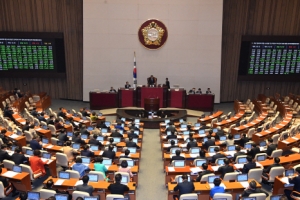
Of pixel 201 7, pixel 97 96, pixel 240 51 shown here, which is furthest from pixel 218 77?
pixel 97 96

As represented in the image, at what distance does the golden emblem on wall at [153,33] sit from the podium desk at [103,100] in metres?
4.49

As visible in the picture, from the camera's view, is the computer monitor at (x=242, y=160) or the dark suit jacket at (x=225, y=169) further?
the computer monitor at (x=242, y=160)

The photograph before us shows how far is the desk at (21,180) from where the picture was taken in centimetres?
850

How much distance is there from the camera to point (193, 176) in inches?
360

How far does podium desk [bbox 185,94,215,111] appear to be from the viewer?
2047cm

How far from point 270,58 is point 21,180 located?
18.1 meters

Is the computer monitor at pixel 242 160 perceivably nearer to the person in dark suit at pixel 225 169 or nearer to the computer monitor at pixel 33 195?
the person in dark suit at pixel 225 169

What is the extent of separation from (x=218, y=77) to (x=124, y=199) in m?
16.3

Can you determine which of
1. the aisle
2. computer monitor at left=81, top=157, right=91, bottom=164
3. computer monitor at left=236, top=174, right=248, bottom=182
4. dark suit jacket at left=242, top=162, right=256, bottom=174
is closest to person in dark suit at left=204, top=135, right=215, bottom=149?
the aisle

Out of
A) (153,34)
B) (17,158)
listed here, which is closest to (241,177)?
(17,158)

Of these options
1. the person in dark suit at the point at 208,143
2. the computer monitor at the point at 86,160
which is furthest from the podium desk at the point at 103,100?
the computer monitor at the point at 86,160

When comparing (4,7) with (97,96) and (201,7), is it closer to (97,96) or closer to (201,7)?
(97,96)

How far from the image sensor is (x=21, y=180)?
8602 mm

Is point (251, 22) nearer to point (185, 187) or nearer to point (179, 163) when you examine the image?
point (179, 163)
